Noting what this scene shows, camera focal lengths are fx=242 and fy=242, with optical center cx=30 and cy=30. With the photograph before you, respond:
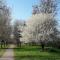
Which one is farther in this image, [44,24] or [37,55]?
[44,24]

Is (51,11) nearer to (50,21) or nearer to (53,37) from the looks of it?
(50,21)

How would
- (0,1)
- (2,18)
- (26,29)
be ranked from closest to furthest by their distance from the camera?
(0,1) < (2,18) < (26,29)

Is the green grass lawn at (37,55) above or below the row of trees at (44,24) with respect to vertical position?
below

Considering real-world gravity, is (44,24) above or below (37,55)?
above

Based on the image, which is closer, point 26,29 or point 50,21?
point 50,21

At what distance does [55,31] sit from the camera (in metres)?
47.5

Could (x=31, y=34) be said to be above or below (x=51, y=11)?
below

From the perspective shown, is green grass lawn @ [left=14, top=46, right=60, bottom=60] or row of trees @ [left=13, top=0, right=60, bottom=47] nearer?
green grass lawn @ [left=14, top=46, right=60, bottom=60]

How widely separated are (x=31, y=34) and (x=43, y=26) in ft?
10.4

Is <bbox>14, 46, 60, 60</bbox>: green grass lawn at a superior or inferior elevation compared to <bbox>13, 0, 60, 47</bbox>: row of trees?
inferior

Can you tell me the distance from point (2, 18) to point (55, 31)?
1407 cm

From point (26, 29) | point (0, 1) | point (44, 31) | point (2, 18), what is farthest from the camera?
point (26, 29)

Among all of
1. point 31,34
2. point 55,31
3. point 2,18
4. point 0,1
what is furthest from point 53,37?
point 0,1

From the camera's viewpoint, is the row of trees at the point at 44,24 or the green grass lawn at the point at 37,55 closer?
the green grass lawn at the point at 37,55
